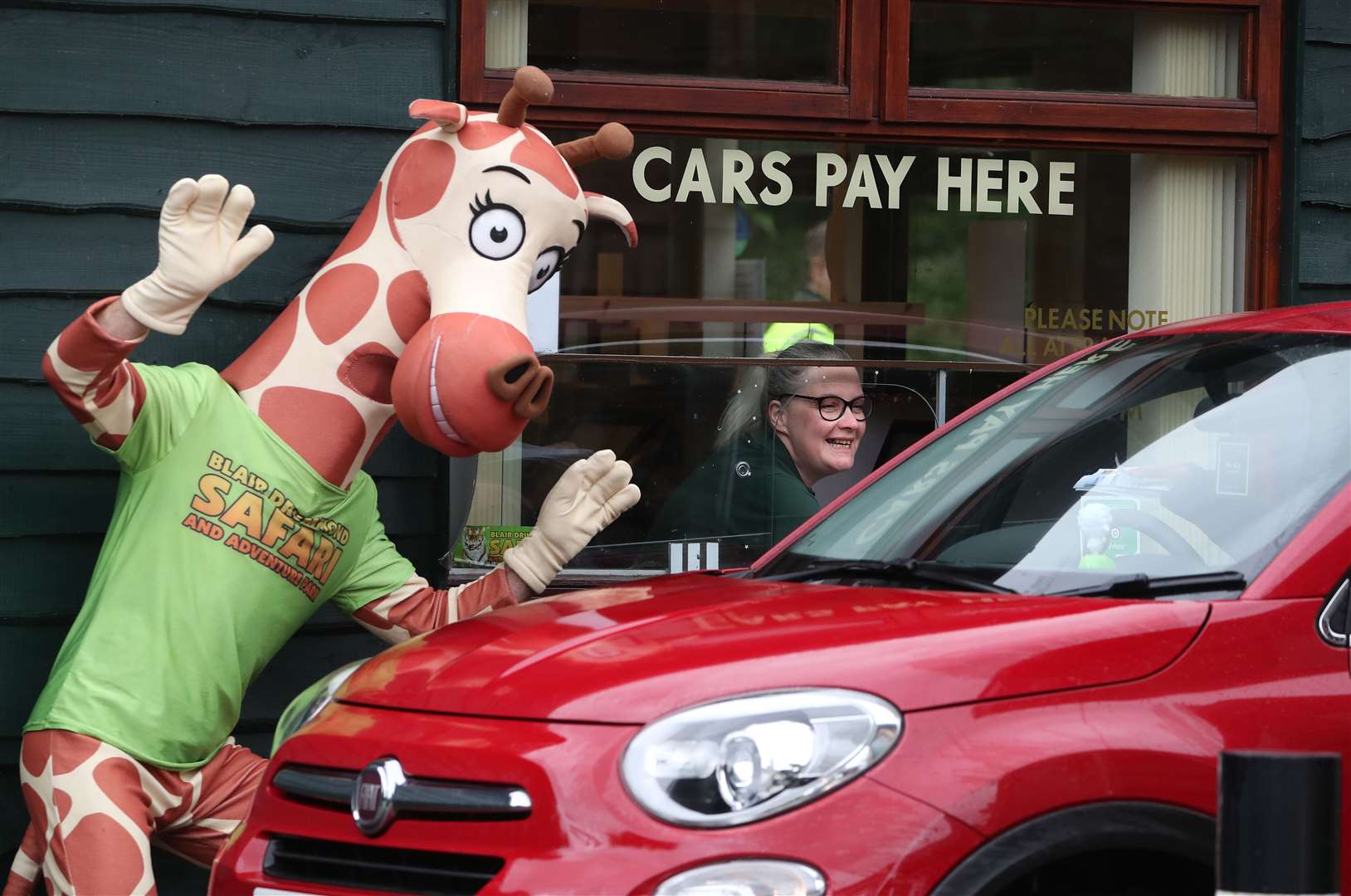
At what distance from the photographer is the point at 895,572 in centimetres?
Answer: 314

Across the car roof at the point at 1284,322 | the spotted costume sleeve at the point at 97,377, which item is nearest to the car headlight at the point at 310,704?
the spotted costume sleeve at the point at 97,377

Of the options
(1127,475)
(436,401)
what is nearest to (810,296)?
(436,401)

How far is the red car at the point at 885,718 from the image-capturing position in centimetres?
245

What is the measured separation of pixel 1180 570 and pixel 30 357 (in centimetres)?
351

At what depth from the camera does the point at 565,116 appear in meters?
5.70

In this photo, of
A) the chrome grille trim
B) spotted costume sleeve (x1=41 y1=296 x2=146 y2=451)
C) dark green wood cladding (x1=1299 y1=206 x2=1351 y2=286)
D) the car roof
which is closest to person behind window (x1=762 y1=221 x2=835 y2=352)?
dark green wood cladding (x1=1299 y1=206 x2=1351 y2=286)

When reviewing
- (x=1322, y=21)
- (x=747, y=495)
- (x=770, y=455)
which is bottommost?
(x=747, y=495)

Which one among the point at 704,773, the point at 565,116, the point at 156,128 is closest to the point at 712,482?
the point at 565,116

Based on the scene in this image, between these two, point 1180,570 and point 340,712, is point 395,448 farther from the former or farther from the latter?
point 1180,570

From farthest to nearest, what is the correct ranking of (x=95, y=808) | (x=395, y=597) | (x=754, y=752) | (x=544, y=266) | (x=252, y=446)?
1. (x=395, y=597)
2. (x=544, y=266)
3. (x=252, y=446)
4. (x=95, y=808)
5. (x=754, y=752)

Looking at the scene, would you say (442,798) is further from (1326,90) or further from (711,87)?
(1326,90)

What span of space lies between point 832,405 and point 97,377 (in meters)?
2.78

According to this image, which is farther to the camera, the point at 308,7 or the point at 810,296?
the point at 810,296

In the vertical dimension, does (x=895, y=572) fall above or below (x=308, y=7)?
below
